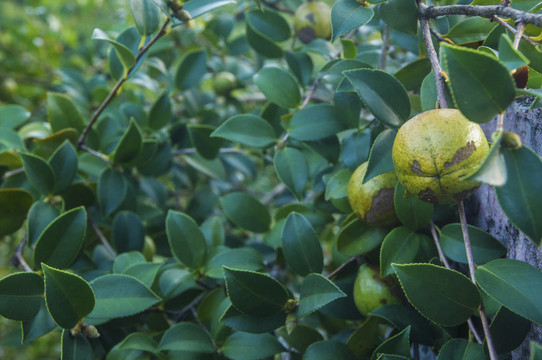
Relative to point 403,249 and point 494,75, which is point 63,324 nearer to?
point 403,249

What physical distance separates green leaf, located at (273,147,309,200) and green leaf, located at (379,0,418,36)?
0.31m

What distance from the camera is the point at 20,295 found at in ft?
2.27

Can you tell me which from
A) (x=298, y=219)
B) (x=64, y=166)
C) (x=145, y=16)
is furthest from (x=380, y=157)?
(x=64, y=166)

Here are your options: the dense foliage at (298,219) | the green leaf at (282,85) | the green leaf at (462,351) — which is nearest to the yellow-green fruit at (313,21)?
the dense foliage at (298,219)

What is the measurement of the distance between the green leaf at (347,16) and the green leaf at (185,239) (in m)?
0.44

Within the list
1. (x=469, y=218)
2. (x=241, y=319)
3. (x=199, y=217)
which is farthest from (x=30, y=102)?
(x=469, y=218)

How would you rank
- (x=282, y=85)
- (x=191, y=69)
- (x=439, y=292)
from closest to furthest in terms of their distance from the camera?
(x=439, y=292) → (x=282, y=85) → (x=191, y=69)

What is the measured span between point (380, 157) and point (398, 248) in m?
0.16

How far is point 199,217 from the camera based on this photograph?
139 centimetres

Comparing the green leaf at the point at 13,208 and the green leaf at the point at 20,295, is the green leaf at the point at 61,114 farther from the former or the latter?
the green leaf at the point at 20,295

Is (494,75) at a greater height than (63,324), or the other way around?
(494,75)

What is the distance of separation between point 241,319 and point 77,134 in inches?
24.1

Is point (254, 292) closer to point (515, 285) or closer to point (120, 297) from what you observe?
point (120, 297)

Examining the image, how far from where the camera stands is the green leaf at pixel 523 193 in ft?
1.59
